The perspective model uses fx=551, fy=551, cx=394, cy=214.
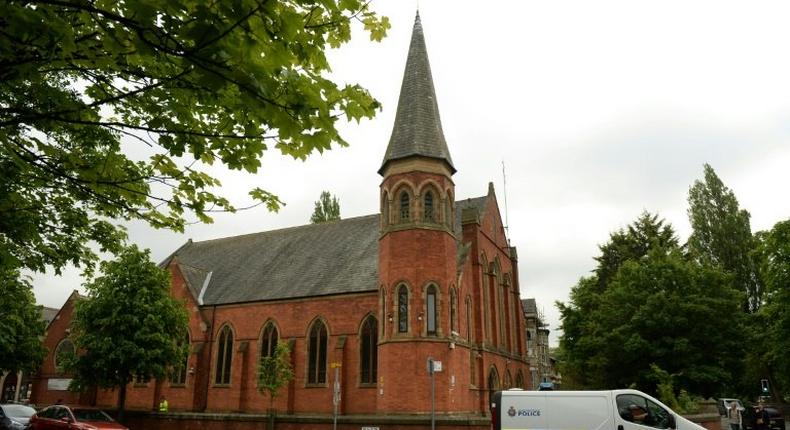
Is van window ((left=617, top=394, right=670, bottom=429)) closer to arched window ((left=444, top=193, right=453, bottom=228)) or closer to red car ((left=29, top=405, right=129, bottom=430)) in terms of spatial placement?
arched window ((left=444, top=193, right=453, bottom=228))

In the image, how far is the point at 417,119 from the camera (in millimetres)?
26594

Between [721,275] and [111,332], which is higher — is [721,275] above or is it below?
above

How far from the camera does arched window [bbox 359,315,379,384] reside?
26531mm

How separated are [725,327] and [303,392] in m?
24.1

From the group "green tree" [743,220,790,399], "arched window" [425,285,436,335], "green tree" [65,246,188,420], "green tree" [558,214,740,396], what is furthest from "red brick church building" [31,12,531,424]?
"green tree" [743,220,790,399]

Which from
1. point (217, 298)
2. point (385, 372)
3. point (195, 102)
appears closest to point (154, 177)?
point (195, 102)

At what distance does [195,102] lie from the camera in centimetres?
498

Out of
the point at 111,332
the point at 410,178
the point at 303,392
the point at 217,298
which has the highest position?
the point at 410,178

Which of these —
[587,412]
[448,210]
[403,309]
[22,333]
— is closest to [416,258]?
[403,309]

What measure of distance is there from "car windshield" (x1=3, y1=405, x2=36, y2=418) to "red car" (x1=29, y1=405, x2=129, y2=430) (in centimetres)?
325

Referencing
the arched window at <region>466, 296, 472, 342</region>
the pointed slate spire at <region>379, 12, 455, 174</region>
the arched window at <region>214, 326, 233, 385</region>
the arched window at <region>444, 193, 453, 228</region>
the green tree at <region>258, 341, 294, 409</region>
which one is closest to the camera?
the green tree at <region>258, 341, 294, 409</region>

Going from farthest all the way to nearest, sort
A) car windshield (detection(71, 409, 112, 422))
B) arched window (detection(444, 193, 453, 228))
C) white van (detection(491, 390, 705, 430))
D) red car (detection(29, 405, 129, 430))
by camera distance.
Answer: arched window (detection(444, 193, 453, 228)) → car windshield (detection(71, 409, 112, 422)) → red car (detection(29, 405, 129, 430)) → white van (detection(491, 390, 705, 430))

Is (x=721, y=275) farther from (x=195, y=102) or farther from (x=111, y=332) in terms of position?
(x=195, y=102)

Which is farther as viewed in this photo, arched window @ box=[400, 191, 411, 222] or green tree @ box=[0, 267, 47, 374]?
green tree @ box=[0, 267, 47, 374]
